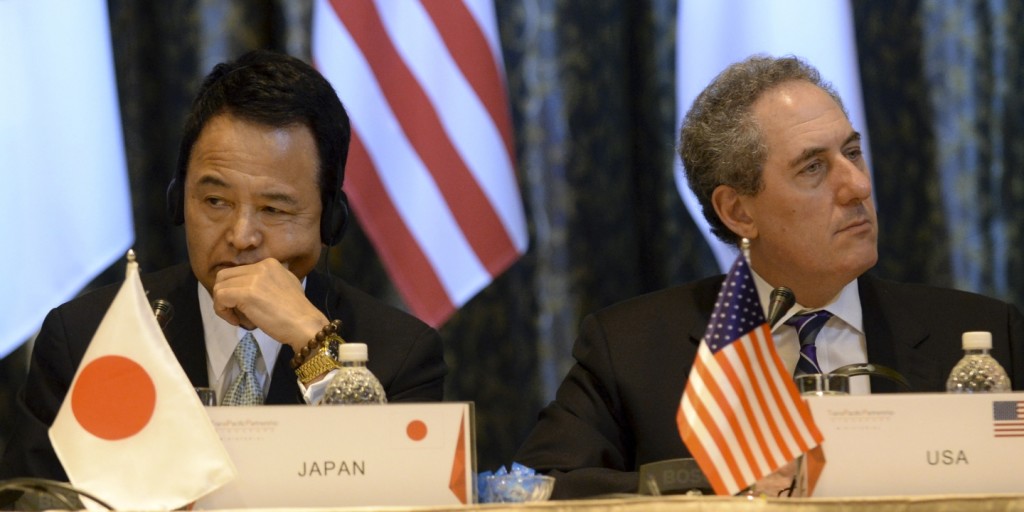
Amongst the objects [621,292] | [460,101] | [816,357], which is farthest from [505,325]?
[816,357]

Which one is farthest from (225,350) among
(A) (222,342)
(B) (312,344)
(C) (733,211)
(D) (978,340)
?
(D) (978,340)

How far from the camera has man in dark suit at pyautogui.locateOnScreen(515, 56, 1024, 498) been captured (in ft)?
8.86

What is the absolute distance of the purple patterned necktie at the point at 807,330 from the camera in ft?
8.36

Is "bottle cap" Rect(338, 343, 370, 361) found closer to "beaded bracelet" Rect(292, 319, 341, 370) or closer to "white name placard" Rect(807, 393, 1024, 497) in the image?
"beaded bracelet" Rect(292, 319, 341, 370)

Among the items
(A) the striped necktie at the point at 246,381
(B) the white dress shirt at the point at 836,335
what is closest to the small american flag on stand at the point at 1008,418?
(B) the white dress shirt at the point at 836,335

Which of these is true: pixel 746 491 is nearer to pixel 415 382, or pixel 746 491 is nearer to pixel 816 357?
pixel 816 357

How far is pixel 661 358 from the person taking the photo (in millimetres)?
2791

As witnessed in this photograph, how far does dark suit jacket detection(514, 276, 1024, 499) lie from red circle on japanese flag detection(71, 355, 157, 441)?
37.5 inches

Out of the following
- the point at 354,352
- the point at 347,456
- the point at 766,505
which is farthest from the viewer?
the point at 354,352

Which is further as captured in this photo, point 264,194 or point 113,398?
point 264,194

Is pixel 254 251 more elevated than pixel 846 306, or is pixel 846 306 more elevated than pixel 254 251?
pixel 254 251

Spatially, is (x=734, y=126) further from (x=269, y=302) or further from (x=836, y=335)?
(x=269, y=302)

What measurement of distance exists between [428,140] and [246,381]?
1.13 m

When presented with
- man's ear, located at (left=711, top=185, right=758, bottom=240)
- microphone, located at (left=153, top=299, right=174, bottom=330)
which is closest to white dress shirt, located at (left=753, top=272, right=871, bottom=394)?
man's ear, located at (left=711, top=185, right=758, bottom=240)
